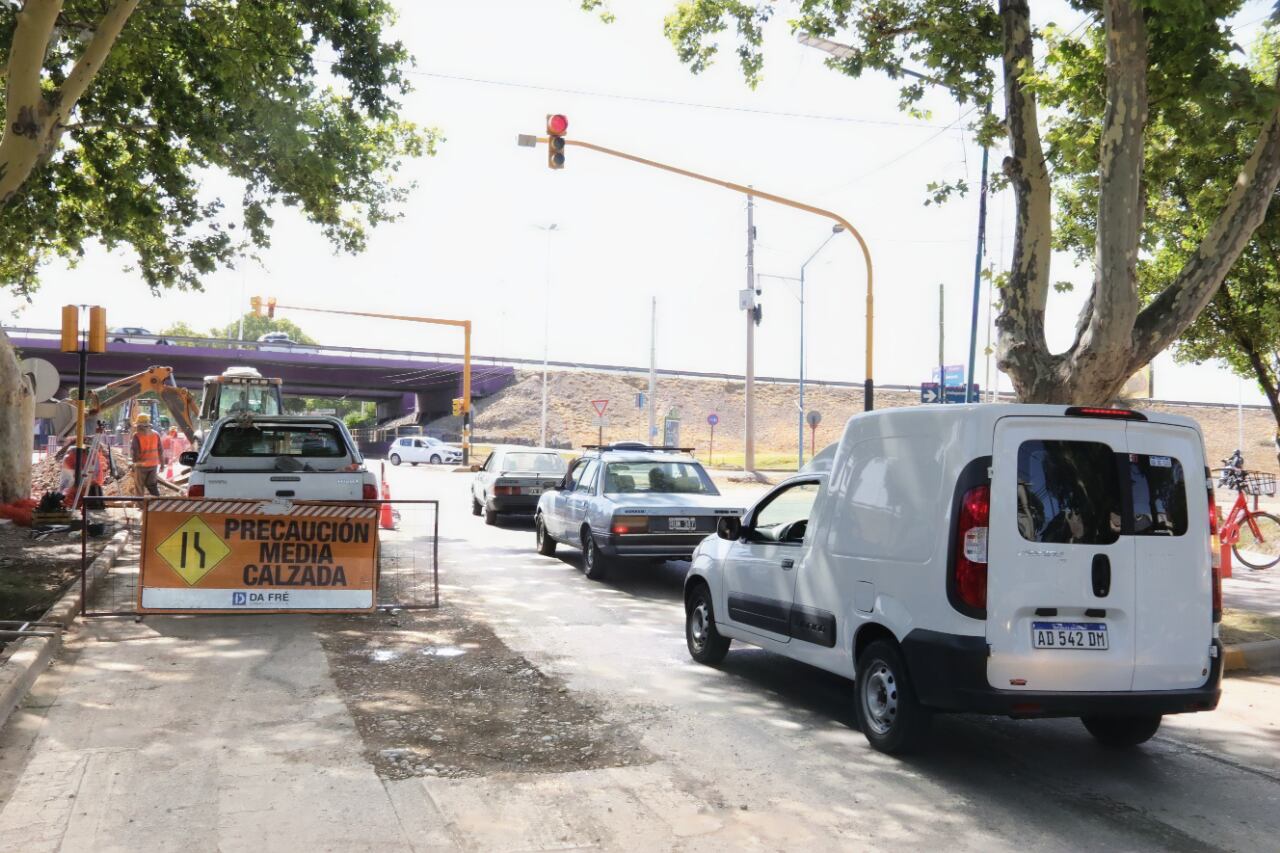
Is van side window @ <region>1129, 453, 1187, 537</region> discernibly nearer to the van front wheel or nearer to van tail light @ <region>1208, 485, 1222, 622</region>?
van tail light @ <region>1208, 485, 1222, 622</region>

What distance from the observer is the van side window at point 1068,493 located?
5379 millimetres

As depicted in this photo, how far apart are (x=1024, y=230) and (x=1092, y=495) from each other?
15.7ft

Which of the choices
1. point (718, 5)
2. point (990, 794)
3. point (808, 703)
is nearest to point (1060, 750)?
point (990, 794)

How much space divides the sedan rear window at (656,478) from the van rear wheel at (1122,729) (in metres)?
7.22

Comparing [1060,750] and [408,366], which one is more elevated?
[408,366]

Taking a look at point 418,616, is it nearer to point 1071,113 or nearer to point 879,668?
point 879,668

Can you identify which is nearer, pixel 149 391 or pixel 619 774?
pixel 619 774

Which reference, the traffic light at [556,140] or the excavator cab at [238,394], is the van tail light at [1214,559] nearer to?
the traffic light at [556,140]

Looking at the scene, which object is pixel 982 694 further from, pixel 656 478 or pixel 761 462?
pixel 761 462

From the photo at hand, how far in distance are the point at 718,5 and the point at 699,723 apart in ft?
31.6

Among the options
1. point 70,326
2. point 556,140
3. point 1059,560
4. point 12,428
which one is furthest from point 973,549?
point 12,428

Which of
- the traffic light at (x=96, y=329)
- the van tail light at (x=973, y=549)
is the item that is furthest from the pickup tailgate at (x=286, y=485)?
the van tail light at (x=973, y=549)

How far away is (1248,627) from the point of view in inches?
378

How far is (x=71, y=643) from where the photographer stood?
27.3 feet
